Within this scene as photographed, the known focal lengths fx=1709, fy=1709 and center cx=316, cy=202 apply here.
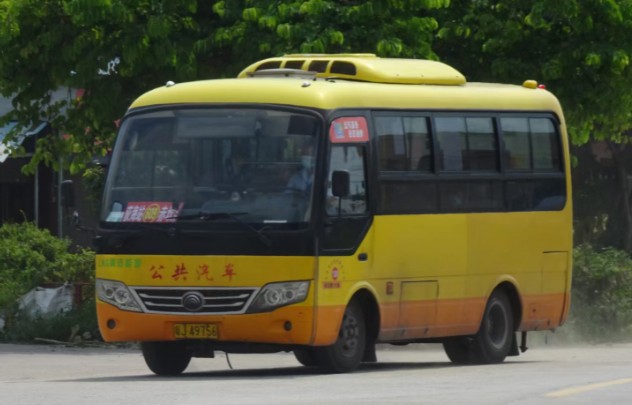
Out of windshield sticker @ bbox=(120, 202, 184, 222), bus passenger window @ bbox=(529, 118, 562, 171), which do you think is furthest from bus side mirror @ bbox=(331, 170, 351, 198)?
bus passenger window @ bbox=(529, 118, 562, 171)

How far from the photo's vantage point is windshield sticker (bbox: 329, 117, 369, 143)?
15305mm

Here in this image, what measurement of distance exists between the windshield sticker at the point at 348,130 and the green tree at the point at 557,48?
6.63m

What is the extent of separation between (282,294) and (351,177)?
1.37 meters

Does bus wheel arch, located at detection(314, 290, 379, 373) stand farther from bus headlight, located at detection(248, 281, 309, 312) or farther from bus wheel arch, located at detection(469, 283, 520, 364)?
bus wheel arch, located at detection(469, 283, 520, 364)

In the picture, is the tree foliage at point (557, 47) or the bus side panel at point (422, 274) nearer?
the bus side panel at point (422, 274)

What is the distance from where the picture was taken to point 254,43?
72.1 ft

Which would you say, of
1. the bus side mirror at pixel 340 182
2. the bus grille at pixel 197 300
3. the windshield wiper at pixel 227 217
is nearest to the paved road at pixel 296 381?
the bus grille at pixel 197 300

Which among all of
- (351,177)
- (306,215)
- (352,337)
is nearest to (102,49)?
(351,177)

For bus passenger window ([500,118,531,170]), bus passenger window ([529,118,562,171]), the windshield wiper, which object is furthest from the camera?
bus passenger window ([529,118,562,171])

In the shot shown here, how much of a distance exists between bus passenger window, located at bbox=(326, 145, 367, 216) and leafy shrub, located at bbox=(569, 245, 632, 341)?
29.3 feet

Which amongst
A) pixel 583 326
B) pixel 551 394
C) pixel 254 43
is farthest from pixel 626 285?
pixel 551 394

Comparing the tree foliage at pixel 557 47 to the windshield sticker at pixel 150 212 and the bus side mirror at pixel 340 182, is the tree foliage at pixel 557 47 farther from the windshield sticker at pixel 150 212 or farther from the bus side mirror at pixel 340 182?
the windshield sticker at pixel 150 212

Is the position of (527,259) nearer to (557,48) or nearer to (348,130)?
(348,130)

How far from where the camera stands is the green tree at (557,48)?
2202 centimetres
